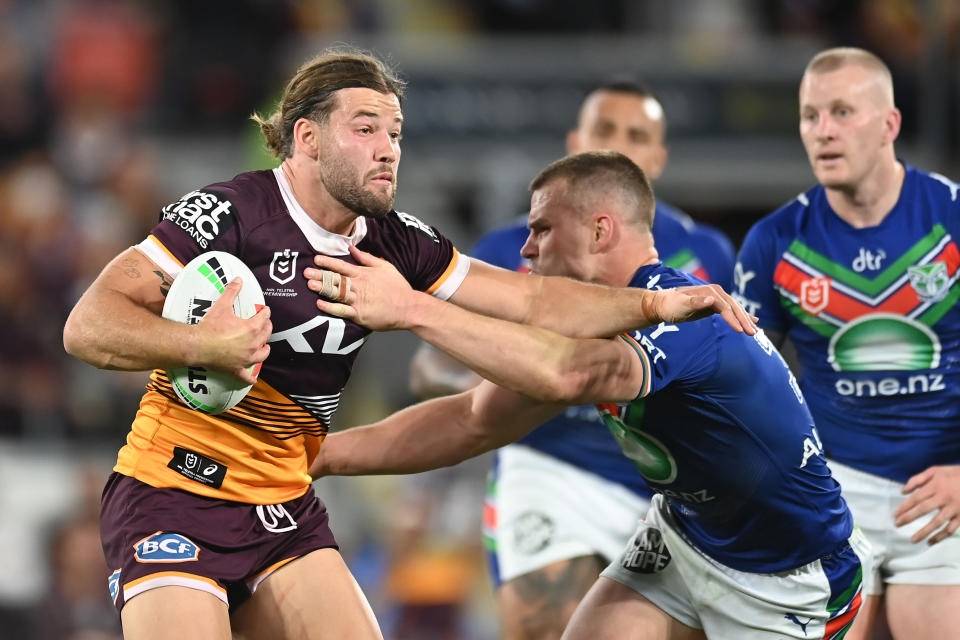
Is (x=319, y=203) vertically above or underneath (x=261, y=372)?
above

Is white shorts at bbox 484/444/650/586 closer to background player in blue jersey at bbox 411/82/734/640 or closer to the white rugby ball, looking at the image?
background player in blue jersey at bbox 411/82/734/640

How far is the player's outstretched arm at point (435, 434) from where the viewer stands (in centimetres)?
500

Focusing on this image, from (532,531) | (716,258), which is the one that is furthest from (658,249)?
(532,531)

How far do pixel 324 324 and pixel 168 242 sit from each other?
0.55 meters

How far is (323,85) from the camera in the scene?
450 cm

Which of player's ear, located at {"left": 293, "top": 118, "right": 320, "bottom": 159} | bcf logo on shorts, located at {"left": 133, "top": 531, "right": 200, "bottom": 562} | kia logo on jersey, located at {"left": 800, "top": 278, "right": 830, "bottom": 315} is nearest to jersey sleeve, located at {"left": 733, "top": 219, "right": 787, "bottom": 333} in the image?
kia logo on jersey, located at {"left": 800, "top": 278, "right": 830, "bottom": 315}

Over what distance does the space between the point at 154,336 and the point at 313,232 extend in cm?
70

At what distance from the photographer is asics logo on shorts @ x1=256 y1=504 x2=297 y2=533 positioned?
14.4 feet

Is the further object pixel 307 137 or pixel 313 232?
pixel 307 137

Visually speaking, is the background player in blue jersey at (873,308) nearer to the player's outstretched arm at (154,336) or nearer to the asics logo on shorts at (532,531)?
the asics logo on shorts at (532,531)

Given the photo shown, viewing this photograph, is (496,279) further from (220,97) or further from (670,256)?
(220,97)

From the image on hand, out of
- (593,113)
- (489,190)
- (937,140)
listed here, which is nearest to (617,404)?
(593,113)

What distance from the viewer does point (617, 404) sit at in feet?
15.1

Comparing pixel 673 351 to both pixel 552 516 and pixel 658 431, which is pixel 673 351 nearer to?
pixel 658 431
